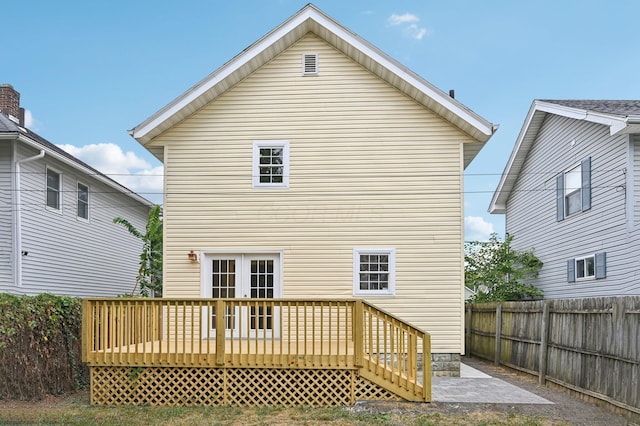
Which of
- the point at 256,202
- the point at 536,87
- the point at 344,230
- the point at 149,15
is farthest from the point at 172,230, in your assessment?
the point at 536,87

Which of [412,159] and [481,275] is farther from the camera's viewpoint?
[481,275]

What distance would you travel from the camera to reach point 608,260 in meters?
13.3

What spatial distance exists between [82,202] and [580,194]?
1407cm

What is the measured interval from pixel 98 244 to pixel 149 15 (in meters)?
7.30

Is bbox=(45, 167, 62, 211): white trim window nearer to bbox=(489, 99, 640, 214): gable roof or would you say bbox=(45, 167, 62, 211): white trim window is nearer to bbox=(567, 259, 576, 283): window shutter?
bbox=(489, 99, 640, 214): gable roof

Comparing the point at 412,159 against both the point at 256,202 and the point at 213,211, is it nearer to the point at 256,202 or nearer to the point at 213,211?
the point at 256,202

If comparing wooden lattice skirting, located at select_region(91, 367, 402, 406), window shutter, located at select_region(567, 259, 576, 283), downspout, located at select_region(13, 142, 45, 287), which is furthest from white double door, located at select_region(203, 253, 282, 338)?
window shutter, located at select_region(567, 259, 576, 283)

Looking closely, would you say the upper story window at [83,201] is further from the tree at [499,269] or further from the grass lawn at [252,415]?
the tree at [499,269]

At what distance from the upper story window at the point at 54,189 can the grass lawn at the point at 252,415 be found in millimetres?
7608

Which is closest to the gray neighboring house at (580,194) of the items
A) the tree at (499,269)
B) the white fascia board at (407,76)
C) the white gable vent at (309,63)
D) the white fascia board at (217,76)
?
the tree at (499,269)

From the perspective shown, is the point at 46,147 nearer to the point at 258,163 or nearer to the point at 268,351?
the point at 258,163

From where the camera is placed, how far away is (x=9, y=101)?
54.0 feet

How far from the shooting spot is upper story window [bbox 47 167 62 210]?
15.4 meters

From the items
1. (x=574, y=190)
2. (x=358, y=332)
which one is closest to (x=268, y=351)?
(x=358, y=332)
